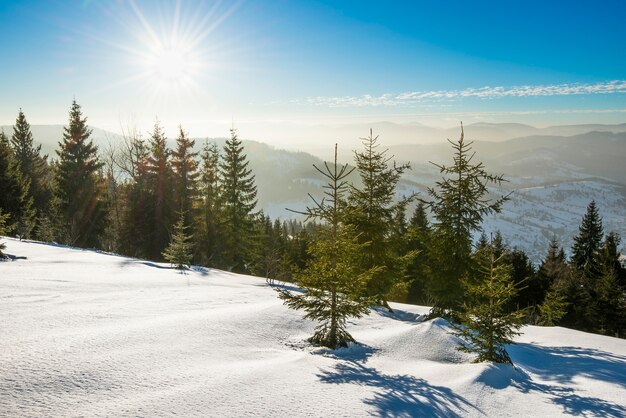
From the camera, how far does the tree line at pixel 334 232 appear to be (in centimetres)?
858

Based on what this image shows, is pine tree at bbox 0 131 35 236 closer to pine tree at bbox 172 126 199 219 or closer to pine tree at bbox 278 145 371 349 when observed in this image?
pine tree at bbox 172 126 199 219

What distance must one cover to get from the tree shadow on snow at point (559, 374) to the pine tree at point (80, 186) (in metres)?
36.6

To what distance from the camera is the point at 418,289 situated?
40281mm

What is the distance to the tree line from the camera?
8.58m

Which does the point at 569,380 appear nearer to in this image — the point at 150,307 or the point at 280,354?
the point at 280,354

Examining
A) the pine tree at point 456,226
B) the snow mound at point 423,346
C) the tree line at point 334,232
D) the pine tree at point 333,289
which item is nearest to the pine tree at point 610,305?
the tree line at point 334,232

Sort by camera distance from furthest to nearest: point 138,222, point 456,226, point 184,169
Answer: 1. point 184,169
2. point 138,222
3. point 456,226

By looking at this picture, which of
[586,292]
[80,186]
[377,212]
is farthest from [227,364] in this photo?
[586,292]

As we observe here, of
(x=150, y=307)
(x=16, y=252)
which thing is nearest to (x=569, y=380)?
(x=150, y=307)

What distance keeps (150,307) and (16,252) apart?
1043cm

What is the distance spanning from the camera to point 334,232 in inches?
338

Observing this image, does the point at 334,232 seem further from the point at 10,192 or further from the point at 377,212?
the point at 10,192

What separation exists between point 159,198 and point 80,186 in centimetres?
846

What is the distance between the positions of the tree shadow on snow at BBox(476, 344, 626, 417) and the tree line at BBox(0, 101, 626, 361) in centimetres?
88
